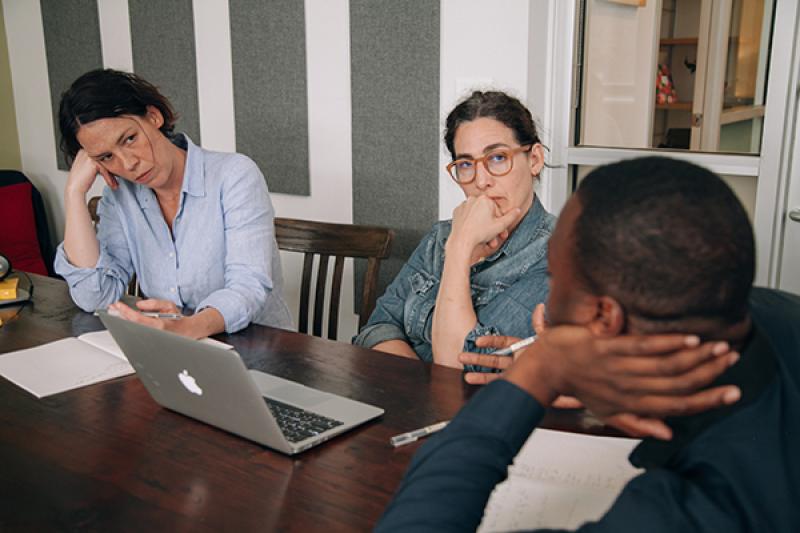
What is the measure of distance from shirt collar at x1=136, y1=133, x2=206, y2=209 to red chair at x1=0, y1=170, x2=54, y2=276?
224 centimetres

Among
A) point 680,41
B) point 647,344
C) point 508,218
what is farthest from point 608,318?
point 680,41

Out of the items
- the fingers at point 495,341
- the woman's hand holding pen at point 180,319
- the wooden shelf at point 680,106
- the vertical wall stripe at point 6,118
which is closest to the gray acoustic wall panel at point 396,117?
the wooden shelf at point 680,106

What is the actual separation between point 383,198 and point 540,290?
1.40 meters

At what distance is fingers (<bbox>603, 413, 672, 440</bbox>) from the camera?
26.9 inches

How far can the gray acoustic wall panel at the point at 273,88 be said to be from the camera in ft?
9.98

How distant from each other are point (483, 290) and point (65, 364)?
0.89 meters

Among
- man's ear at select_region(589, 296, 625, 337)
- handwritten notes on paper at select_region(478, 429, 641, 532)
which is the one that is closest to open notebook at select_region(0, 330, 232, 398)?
handwritten notes on paper at select_region(478, 429, 641, 532)

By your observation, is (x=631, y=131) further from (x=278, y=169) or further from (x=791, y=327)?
(x=791, y=327)

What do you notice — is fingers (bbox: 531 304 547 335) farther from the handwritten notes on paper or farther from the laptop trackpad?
the laptop trackpad

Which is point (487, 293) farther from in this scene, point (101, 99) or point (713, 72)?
point (713, 72)

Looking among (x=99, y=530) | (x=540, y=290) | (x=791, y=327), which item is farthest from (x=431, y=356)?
(x=791, y=327)

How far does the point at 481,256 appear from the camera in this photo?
5.70 feet

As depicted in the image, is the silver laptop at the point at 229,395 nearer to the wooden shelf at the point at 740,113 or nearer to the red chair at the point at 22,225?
the wooden shelf at the point at 740,113

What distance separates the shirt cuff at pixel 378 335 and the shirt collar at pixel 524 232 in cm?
28
